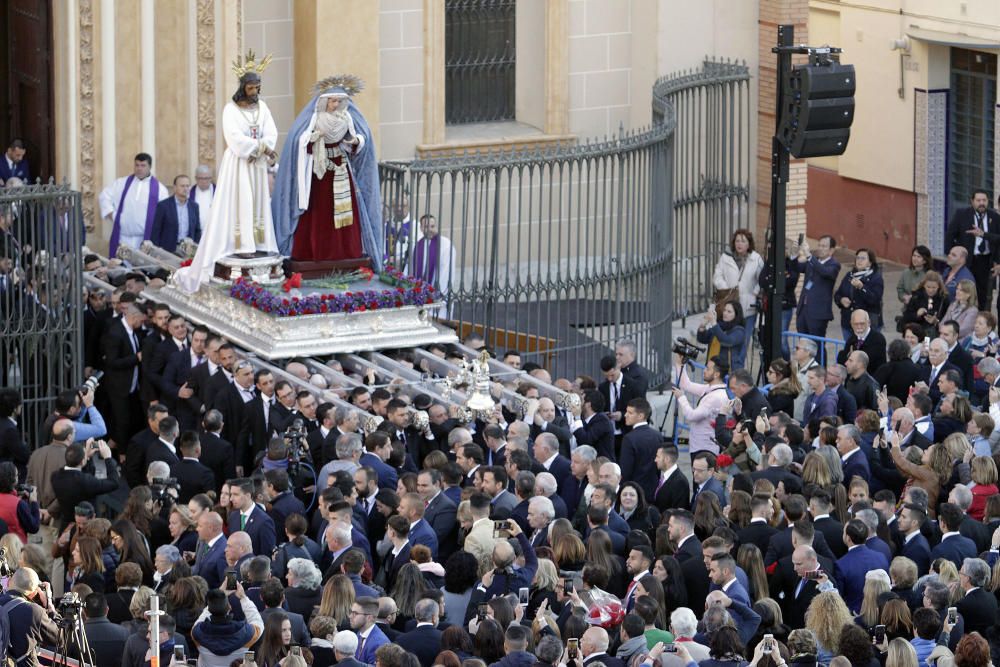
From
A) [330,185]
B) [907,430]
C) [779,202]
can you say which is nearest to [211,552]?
[907,430]

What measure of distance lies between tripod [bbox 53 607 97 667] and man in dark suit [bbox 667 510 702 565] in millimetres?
3733

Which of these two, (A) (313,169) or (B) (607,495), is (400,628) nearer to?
(B) (607,495)

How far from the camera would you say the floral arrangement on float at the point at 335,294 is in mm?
20516

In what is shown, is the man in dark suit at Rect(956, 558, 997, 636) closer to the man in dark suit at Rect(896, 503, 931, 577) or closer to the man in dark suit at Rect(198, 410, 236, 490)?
the man in dark suit at Rect(896, 503, 931, 577)

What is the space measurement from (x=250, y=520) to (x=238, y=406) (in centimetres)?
314

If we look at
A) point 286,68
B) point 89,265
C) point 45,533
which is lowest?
point 45,533

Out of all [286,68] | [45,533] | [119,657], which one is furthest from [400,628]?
[286,68]

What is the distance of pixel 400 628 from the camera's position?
14.5 meters

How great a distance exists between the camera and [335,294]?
2078 centimetres

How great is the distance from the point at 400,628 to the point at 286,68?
11.8 m

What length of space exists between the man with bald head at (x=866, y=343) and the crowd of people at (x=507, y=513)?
26mm

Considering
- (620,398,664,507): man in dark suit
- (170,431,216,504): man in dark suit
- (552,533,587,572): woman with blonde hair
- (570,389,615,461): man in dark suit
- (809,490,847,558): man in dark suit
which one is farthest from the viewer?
(570,389,615,461): man in dark suit

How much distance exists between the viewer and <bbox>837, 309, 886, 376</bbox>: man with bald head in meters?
21.1

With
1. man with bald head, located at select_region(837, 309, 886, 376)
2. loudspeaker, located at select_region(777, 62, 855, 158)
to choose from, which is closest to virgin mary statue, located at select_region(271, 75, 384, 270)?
loudspeaker, located at select_region(777, 62, 855, 158)
